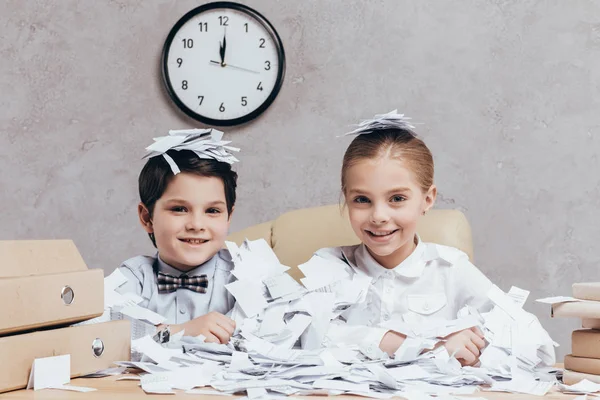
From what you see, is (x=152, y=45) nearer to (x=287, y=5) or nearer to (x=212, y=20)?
(x=212, y=20)

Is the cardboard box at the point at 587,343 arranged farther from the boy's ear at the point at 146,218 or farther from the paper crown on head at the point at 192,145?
the boy's ear at the point at 146,218

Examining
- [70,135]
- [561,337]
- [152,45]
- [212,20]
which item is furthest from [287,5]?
[561,337]

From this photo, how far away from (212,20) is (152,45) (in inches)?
10.3

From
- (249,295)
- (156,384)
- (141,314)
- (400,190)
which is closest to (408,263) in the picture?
(400,190)

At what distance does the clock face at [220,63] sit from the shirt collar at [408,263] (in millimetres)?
1261

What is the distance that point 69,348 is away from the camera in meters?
1.23

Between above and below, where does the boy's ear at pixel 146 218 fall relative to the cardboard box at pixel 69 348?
above

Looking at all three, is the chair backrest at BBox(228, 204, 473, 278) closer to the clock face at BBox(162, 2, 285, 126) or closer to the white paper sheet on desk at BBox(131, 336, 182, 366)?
the white paper sheet on desk at BBox(131, 336, 182, 366)

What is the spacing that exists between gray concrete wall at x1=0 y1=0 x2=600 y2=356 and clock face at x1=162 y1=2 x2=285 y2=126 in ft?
0.20

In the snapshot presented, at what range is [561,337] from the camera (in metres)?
2.92

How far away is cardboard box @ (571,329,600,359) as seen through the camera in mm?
1173

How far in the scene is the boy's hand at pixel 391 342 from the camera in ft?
5.19

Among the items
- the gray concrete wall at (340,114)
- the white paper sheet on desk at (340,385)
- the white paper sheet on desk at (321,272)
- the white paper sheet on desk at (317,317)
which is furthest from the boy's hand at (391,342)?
the gray concrete wall at (340,114)

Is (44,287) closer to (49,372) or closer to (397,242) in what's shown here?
(49,372)
